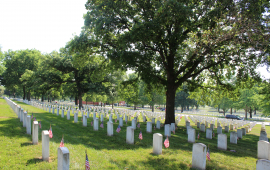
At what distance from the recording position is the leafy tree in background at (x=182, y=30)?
9.85 meters

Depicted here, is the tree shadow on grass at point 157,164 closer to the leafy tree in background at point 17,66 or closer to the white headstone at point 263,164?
the white headstone at point 263,164

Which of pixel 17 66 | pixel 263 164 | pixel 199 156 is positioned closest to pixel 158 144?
pixel 199 156

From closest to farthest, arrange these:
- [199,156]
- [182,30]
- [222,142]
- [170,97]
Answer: [199,156] < [222,142] < [182,30] < [170,97]

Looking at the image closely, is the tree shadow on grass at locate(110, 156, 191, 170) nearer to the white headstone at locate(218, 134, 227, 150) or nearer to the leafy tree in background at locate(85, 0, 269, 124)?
the white headstone at locate(218, 134, 227, 150)

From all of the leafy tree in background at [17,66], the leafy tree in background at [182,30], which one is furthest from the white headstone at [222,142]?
the leafy tree in background at [17,66]

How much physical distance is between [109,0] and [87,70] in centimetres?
1747

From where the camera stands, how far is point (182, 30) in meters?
12.3

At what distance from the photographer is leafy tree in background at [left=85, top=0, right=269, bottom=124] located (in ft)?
32.3

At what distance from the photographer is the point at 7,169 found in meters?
4.41

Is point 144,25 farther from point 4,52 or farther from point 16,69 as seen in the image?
point 4,52

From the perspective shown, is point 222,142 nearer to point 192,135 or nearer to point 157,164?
point 192,135

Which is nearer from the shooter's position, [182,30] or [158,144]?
[158,144]

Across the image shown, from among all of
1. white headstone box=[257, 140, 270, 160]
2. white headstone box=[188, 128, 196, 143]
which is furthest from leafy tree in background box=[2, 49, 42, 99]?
white headstone box=[257, 140, 270, 160]

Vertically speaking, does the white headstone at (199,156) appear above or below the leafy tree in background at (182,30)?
below
